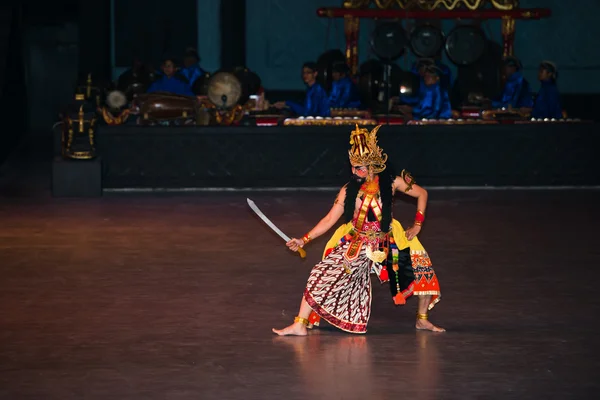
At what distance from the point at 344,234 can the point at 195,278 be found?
251cm

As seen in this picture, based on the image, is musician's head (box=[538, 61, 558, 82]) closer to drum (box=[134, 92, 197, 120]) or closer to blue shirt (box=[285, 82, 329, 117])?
blue shirt (box=[285, 82, 329, 117])

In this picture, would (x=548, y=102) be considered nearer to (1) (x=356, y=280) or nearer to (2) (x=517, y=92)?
(2) (x=517, y=92)

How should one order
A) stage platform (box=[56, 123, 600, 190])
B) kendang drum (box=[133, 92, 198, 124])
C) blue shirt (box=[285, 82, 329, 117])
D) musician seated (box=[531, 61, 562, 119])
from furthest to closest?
musician seated (box=[531, 61, 562, 119])
blue shirt (box=[285, 82, 329, 117])
kendang drum (box=[133, 92, 198, 124])
stage platform (box=[56, 123, 600, 190])

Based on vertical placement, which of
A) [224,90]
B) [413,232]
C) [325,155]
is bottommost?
[325,155]

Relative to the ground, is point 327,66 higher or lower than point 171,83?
higher

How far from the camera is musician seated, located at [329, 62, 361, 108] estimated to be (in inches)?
813

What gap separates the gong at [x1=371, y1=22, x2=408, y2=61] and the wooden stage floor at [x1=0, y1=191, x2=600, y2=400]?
25.4 ft

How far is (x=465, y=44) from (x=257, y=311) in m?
13.8

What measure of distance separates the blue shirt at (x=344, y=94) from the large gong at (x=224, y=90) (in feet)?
8.68

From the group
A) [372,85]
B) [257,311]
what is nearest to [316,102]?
[372,85]

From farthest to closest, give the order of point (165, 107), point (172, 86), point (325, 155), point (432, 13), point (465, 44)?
point (465, 44)
point (432, 13)
point (172, 86)
point (165, 107)
point (325, 155)

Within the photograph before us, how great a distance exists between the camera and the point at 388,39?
2303 centimetres

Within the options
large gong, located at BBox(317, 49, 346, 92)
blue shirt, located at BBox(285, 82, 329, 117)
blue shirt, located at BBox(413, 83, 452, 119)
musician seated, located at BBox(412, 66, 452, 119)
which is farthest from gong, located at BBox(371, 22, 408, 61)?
blue shirt, located at BBox(285, 82, 329, 117)

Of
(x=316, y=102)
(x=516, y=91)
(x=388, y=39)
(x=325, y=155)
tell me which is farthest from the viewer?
(x=388, y=39)
